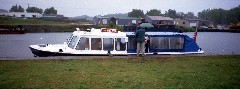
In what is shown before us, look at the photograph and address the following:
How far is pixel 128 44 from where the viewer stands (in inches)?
713

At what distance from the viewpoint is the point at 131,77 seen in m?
10.9

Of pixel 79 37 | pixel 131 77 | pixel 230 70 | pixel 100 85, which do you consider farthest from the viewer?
pixel 79 37

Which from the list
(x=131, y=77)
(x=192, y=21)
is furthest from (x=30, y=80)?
(x=192, y=21)

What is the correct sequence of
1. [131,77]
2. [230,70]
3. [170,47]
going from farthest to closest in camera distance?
[170,47]
[230,70]
[131,77]

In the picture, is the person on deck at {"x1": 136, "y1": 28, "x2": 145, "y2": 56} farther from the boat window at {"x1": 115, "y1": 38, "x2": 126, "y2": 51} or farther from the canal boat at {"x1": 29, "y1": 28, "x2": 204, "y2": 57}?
the boat window at {"x1": 115, "y1": 38, "x2": 126, "y2": 51}

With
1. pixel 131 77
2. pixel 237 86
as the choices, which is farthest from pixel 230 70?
pixel 131 77

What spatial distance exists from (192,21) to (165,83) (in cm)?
10069

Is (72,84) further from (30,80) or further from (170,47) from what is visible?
(170,47)

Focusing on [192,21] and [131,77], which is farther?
[192,21]

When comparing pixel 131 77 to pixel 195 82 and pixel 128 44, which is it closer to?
pixel 195 82

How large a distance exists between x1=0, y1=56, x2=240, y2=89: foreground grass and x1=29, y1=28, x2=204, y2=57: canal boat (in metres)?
3.89

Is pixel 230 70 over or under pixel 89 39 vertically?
under

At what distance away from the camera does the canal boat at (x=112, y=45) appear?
17391 mm

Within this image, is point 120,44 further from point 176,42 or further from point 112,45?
point 176,42
